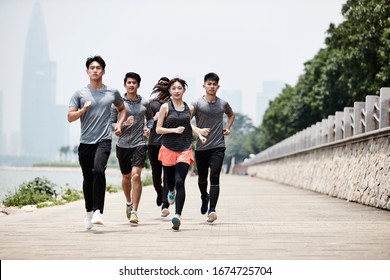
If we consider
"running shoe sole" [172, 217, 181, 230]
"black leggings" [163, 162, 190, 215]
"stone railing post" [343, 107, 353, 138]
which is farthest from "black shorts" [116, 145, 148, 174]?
"stone railing post" [343, 107, 353, 138]

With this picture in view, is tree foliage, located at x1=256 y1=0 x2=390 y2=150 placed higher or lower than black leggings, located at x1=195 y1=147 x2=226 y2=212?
higher

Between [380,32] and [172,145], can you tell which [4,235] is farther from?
[380,32]

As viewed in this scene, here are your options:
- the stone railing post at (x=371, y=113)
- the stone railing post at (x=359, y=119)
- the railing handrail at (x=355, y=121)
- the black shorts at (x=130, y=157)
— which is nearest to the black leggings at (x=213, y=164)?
the black shorts at (x=130, y=157)

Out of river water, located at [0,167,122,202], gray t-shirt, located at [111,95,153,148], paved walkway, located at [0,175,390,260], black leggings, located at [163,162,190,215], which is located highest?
gray t-shirt, located at [111,95,153,148]

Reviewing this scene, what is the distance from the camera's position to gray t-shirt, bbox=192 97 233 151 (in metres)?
9.87

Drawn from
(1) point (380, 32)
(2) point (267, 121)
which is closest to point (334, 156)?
(1) point (380, 32)

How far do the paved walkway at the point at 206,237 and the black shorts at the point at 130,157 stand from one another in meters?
0.85

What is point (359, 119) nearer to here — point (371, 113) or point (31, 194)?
point (371, 113)

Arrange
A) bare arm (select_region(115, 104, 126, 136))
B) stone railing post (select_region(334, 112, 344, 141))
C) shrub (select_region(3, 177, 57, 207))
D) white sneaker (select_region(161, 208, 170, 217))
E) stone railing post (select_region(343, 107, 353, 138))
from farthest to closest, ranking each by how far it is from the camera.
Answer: stone railing post (select_region(334, 112, 344, 141)) < stone railing post (select_region(343, 107, 353, 138)) < shrub (select_region(3, 177, 57, 207)) < white sneaker (select_region(161, 208, 170, 217)) < bare arm (select_region(115, 104, 126, 136))

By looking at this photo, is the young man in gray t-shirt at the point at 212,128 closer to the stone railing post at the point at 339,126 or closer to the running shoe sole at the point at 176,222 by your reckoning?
the running shoe sole at the point at 176,222

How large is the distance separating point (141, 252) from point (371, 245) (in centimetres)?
238

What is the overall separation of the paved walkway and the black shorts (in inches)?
33.4

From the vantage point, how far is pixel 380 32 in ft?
116

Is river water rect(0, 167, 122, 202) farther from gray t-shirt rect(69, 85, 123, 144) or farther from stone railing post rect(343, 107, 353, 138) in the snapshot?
gray t-shirt rect(69, 85, 123, 144)
